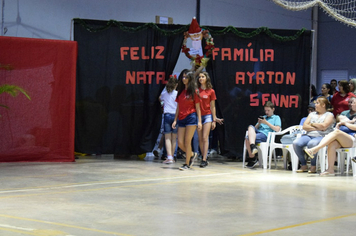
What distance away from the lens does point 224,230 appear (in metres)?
4.25

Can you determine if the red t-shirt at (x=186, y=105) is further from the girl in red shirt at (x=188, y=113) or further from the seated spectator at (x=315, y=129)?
the seated spectator at (x=315, y=129)

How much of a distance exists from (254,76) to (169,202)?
590 cm

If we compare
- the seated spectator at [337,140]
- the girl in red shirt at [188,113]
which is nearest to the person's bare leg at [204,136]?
the girl in red shirt at [188,113]

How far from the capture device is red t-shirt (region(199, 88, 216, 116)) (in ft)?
30.8

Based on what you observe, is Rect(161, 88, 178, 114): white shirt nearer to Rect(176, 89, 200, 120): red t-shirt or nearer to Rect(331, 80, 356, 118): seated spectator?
Rect(176, 89, 200, 120): red t-shirt

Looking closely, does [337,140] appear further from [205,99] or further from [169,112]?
[169,112]

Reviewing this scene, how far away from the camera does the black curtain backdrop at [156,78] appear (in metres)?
10.6

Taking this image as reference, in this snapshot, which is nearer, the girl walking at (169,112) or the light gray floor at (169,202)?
the light gray floor at (169,202)

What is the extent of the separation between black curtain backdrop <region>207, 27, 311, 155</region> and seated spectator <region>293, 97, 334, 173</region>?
6.58 feet

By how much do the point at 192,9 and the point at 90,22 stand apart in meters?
5.62

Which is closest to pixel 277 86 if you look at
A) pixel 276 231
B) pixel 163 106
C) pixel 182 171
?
pixel 163 106

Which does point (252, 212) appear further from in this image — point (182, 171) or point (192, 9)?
point (192, 9)

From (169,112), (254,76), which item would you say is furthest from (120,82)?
(254,76)

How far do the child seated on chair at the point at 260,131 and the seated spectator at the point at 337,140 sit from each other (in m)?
1.38
